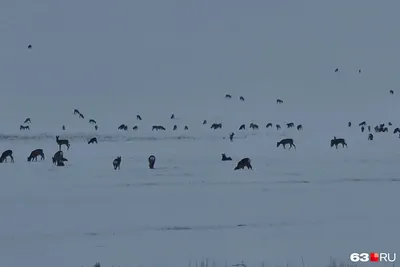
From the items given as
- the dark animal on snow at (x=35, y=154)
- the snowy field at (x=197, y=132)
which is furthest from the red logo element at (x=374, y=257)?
the dark animal on snow at (x=35, y=154)

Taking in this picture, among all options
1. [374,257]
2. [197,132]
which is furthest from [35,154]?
[197,132]

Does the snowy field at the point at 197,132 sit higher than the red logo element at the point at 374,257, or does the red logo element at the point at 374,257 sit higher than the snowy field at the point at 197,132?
the snowy field at the point at 197,132

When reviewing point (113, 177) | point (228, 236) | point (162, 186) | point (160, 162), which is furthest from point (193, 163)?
point (228, 236)

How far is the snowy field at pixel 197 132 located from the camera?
893cm

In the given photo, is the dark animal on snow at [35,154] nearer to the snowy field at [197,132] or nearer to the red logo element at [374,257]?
the snowy field at [197,132]

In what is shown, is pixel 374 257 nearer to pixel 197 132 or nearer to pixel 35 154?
pixel 35 154

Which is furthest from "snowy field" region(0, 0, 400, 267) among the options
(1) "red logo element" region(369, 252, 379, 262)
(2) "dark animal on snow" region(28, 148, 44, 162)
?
(2) "dark animal on snow" region(28, 148, 44, 162)

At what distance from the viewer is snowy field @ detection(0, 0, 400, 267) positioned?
8.93 m

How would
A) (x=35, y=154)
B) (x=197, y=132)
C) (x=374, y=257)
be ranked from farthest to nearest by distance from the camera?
1. (x=197, y=132)
2. (x=35, y=154)
3. (x=374, y=257)

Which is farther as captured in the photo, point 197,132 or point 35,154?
point 197,132

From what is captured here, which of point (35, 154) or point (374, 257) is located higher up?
point (35, 154)

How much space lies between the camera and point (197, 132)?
36375 mm

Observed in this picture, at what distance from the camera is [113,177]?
15.6 m

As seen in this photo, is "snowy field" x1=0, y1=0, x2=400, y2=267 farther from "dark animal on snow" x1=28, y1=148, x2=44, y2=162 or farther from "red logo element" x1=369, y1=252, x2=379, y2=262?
"dark animal on snow" x1=28, y1=148, x2=44, y2=162
